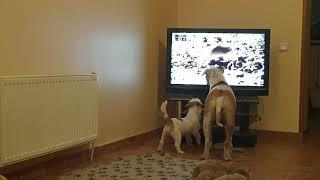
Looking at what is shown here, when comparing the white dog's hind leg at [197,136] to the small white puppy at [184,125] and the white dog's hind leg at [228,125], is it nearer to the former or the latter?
the small white puppy at [184,125]

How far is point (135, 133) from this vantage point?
502 cm

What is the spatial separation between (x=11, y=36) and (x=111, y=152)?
5.19 ft

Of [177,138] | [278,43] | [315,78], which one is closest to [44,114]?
[177,138]

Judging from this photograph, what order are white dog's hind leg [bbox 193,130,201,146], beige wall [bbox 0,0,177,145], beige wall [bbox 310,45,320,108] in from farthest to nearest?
beige wall [bbox 310,45,320,108] → white dog's hind leg [bbox 193,130,201,146] → beige wall [bbox 0,0,177,145]

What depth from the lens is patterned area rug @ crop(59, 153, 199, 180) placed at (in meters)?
3.38

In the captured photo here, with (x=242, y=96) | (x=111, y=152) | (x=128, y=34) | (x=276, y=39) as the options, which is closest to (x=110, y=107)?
(x=111, y=152)

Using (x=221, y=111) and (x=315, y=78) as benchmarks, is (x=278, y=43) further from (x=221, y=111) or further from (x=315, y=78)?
(x=315, y=78)

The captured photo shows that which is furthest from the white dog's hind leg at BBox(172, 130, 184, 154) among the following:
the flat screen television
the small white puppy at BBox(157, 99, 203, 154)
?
the flat screen television

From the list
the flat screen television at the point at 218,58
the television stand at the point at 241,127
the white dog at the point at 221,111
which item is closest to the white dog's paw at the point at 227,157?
the white dog at the point at 221,111

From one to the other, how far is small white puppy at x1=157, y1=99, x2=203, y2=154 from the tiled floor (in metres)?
0.12

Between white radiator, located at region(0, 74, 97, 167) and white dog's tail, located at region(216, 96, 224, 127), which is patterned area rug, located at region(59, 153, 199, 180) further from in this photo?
white dog's tail, located at region(216, 96, 224, 127)

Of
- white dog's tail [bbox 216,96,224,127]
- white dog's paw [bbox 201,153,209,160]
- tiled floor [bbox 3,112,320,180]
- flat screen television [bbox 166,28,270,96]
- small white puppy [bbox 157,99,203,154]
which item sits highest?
flat screen television [bbox 166,28,270,96]

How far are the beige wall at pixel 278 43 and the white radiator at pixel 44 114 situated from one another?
220 cm

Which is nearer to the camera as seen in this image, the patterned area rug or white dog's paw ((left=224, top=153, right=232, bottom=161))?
the patterned area rug
